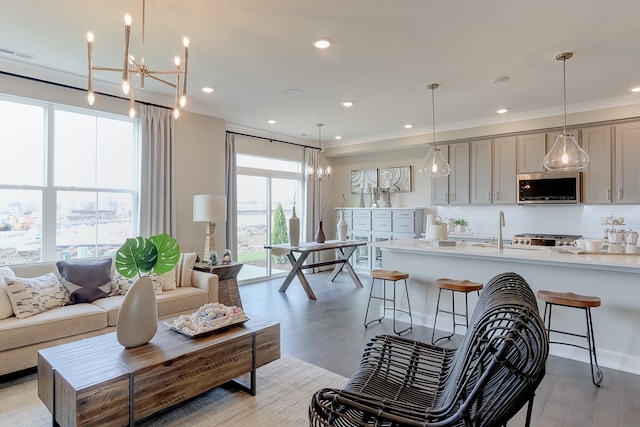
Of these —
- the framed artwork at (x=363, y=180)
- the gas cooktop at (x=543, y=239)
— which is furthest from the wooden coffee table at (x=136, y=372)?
the framed artwork at (x=363, y=180)

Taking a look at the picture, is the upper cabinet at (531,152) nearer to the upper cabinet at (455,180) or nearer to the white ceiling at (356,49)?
the white ceiling at (356,49)

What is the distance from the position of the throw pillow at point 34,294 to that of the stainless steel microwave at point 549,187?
19.7 feet

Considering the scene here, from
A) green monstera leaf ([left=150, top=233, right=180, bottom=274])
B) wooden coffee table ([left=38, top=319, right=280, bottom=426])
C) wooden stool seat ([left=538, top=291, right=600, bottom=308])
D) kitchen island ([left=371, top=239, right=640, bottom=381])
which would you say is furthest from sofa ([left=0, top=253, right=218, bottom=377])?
wooden stool seat ([left=538, top=291, right=600, bottom=308])

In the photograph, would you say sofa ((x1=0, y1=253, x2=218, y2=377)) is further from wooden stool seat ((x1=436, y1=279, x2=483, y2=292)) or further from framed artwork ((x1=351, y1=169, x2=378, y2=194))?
framed artwork ((x1=351, y1=169, x2=378, y2=194))

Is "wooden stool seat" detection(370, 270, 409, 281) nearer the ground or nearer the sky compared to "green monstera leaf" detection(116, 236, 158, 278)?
nearer the ground

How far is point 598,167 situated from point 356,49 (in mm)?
3994

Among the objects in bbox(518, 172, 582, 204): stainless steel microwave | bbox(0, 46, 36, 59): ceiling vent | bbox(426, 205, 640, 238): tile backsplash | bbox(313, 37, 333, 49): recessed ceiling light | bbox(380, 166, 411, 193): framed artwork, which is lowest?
bbox(426, 205, 640, 238): tile backsplash

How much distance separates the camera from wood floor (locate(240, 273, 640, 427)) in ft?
7.91

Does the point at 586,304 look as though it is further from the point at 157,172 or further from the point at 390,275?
the point at 157,172

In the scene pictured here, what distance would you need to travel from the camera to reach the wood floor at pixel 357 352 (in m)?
2.41

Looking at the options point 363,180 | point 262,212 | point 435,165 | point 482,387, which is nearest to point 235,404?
point 482,387

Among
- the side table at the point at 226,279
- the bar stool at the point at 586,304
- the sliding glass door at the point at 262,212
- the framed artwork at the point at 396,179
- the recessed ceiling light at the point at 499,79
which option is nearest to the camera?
the bar stool at the point at 586,304

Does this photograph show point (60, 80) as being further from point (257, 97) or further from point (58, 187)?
point (257, 97)

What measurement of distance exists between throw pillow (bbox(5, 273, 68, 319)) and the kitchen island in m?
3.51
